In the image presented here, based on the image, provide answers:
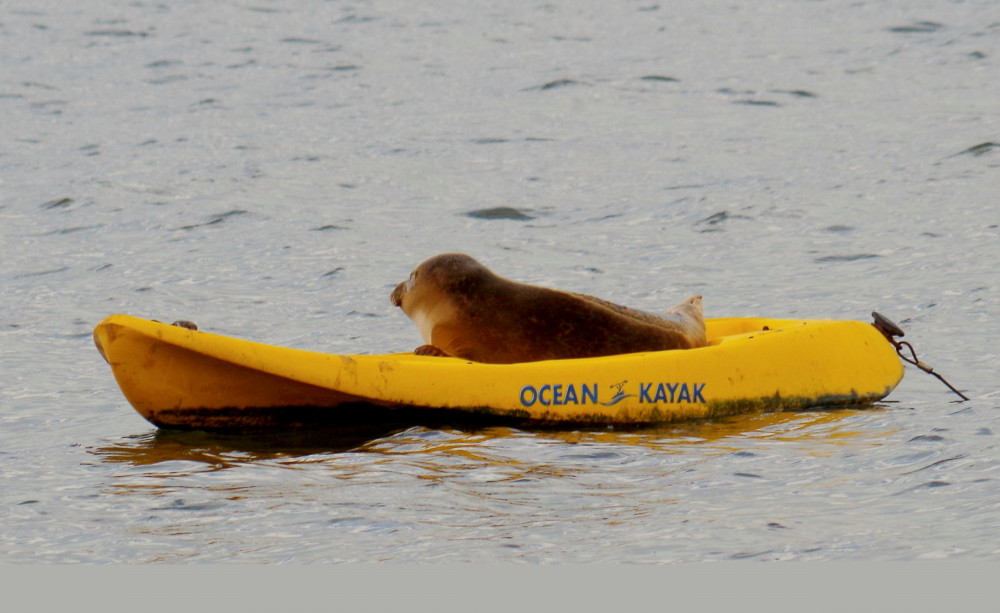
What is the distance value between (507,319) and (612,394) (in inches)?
20.6

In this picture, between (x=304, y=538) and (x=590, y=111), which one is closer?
(x=304, y=538)

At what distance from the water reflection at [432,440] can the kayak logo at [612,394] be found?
0.36ft

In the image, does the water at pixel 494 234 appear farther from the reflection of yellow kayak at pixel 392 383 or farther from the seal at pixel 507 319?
the seal at pixel 507 319

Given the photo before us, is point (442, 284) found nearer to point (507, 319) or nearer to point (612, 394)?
point (507, 319)

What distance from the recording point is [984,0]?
20922mm

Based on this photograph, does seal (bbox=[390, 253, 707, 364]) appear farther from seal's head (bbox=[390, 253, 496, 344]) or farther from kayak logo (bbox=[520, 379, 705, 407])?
kayak logo (bbox=[520, 379, 705, 407])

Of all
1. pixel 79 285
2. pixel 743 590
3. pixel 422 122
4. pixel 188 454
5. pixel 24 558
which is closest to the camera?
pixel 743 590

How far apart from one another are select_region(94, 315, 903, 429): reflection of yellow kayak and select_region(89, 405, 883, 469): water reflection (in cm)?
6

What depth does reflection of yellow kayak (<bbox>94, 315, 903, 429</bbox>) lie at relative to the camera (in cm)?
525

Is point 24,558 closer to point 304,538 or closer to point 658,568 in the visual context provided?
point 304,538

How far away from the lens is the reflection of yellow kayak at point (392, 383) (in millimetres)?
5254

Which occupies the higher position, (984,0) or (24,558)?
(984,0)

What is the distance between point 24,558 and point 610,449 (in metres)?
2.17

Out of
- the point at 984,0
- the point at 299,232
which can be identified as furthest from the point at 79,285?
the point at 984,0
